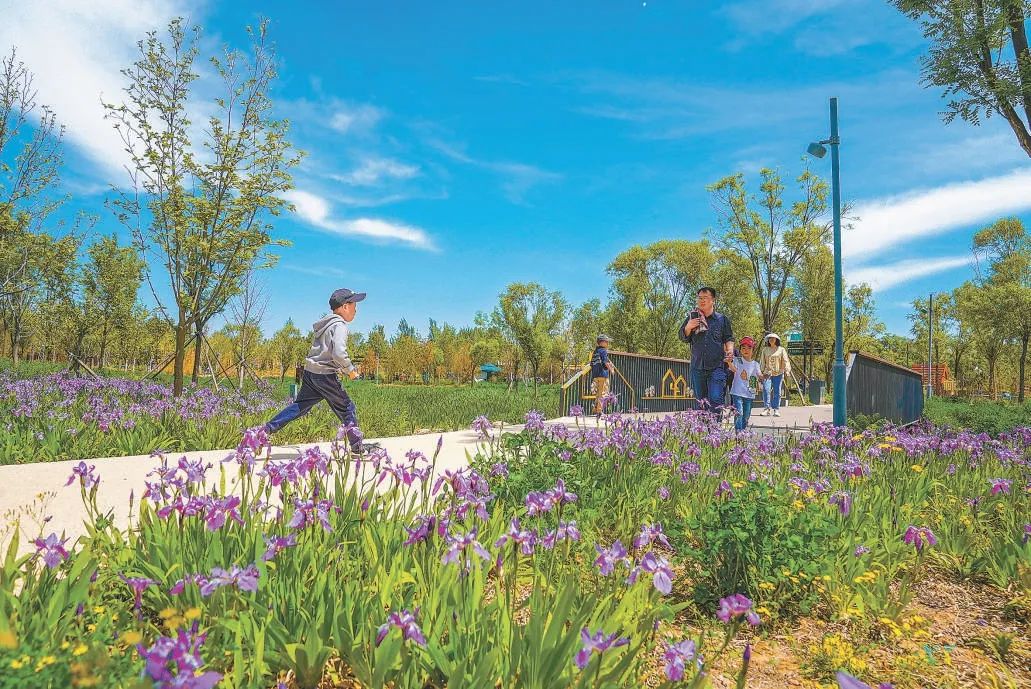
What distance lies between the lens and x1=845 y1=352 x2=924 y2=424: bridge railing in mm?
10570

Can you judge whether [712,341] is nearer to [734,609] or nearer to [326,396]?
[326,396]

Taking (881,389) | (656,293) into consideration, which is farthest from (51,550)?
(656,293)

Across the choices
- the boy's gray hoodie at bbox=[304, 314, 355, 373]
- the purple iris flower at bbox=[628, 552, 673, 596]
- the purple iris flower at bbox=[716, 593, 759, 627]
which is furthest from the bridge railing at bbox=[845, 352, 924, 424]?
the purple iris flower at bbox=[716, 593, 759, 627]

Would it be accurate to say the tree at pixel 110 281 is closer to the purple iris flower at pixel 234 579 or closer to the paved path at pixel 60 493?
the paved path at pixel 60 493

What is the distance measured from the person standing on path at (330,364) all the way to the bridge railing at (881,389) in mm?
7912

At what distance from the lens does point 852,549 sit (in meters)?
3.16

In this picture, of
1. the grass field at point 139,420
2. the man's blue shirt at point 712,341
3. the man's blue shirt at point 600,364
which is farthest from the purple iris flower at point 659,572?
the man's blue shirt at point 600,364

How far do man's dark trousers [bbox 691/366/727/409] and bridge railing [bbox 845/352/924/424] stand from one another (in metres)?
3.07

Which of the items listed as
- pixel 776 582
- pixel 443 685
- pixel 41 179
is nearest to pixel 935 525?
pixel 776 582

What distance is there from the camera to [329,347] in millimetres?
6336

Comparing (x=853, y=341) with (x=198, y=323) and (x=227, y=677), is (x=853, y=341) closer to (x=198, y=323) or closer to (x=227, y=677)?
(x=198, y=323)

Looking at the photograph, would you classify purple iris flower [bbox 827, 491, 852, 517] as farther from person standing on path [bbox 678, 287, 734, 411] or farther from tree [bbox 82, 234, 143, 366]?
tree [bbox 82, 234, 143, 366]

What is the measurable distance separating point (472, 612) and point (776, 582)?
1775 millimetres

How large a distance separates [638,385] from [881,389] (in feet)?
19.3
